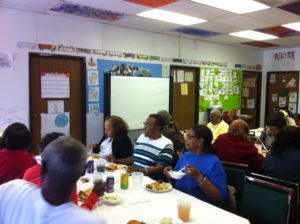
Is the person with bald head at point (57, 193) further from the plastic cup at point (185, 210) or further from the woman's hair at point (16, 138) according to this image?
the woman's hair at point (16, 138)

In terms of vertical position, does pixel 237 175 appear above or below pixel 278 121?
below

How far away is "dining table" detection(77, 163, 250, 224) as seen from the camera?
172 centimetres

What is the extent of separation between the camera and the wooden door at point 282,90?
7043 millimetres

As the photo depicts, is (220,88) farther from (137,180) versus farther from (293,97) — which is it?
(137,180)

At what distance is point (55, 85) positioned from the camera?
4.51 meters

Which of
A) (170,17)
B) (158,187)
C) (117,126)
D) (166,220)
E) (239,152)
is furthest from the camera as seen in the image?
(170,17)

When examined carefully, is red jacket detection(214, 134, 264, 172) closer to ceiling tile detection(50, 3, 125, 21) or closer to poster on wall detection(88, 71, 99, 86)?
ceiling tile detection(50, 3, 125, 21)

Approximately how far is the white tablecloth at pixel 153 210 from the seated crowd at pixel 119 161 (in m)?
0.18

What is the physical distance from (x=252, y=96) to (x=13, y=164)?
6.67 m

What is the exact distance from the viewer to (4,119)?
4.02 metres

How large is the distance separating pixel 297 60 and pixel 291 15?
312cm

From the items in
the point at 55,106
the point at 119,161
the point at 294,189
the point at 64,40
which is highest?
the point at 64,40

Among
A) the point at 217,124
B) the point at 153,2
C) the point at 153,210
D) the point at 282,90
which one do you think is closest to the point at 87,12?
the point at 153,2

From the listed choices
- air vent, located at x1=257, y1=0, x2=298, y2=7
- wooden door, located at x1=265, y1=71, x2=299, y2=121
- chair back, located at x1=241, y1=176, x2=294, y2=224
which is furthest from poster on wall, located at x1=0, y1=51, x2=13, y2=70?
wooden door, located at x1=265, y1=71, x2=299, y2=121
